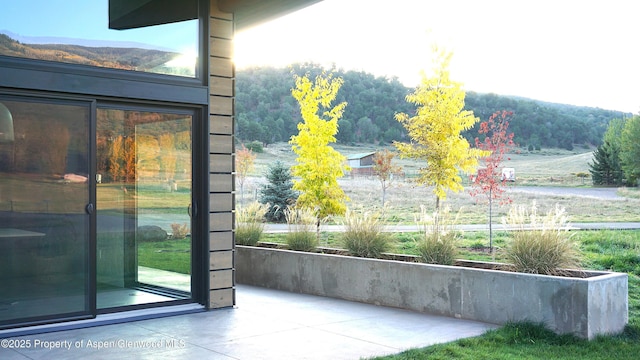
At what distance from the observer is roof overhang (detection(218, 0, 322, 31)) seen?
20.1ft

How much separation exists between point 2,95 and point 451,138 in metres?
10.4

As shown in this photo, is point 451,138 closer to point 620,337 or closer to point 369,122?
point 620,337

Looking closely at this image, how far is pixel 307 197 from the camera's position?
13.7 meters

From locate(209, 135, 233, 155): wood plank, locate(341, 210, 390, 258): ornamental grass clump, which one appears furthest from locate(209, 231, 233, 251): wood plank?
locate(341, 210, 390, 258): ornamental grass clump

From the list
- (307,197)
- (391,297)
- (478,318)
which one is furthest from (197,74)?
(307,197)

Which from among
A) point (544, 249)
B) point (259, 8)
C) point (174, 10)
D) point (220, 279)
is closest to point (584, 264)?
point (544, 249)

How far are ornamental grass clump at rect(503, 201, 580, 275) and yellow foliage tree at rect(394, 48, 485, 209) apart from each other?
792 centimetres

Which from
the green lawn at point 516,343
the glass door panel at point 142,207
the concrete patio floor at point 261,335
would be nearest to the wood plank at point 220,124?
the glass door panel at point 142,207

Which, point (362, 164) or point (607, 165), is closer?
point (362, 164)

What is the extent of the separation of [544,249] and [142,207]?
3.55 m

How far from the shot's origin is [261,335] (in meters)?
5.06

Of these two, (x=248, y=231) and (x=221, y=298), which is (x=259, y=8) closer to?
(x=221, y=298)

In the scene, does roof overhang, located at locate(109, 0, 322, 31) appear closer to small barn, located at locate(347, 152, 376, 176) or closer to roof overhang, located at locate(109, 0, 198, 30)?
roof overhang, located at locate(109, 0, 198, 30)

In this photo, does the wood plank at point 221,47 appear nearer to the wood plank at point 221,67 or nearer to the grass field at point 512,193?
the wood plank at point 221,67
